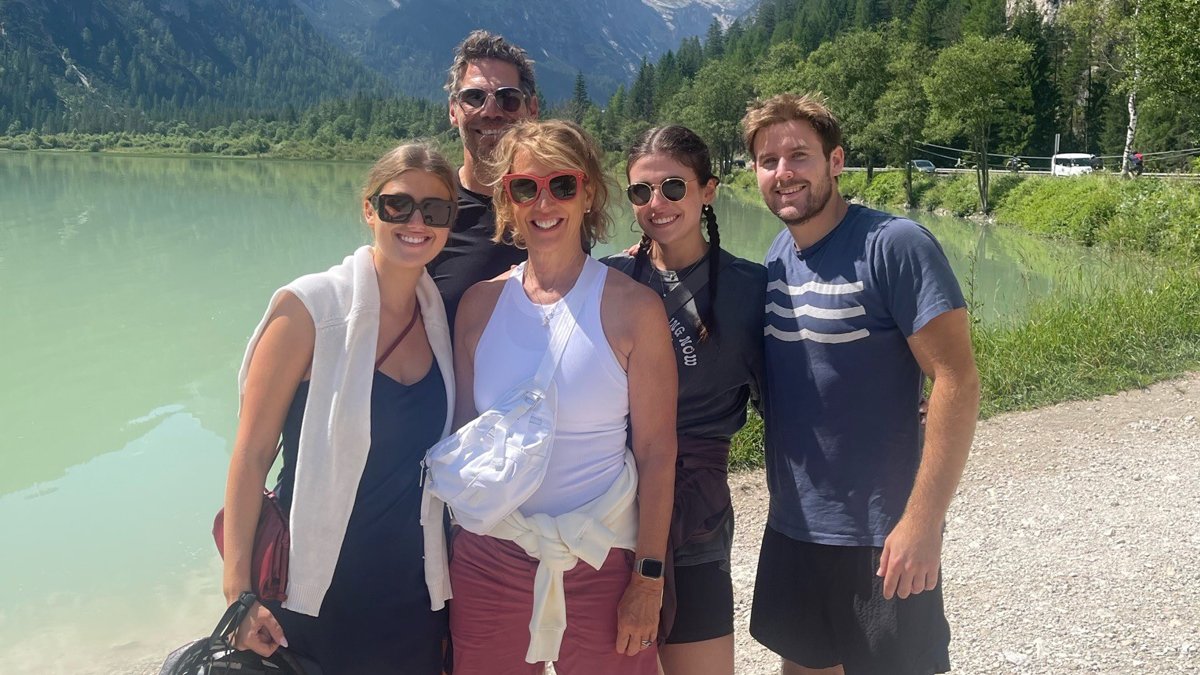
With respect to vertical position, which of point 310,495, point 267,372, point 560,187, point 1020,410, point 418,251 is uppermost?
point 560,187

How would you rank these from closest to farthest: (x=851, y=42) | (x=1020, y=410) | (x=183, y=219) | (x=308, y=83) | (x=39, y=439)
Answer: (x=1020, y=410)
(x=39, y=439)
(x=183, y=219)
(x=851, y=42)
(x=308, y=83)

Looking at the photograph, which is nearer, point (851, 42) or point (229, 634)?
point (229, 634)

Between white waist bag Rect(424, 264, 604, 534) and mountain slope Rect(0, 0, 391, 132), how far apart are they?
123m

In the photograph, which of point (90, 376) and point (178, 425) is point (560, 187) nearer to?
point (178, 425)

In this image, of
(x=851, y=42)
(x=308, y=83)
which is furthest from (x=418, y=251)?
(x=308, y=83)

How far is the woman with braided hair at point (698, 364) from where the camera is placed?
2314 mm

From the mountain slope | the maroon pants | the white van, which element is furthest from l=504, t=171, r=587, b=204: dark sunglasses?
the mountain slope

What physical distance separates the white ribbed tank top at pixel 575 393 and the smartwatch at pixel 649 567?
0.21m

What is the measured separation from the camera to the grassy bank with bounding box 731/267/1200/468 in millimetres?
6656

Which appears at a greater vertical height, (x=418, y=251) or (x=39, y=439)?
(x=418, y=251)

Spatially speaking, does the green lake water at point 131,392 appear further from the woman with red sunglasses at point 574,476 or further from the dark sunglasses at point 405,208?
the woman with red sunglasses at point 574,476

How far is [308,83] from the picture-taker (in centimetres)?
19650

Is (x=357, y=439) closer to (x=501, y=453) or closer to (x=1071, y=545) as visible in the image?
(x=501, y=453)

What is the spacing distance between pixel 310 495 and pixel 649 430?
878mm
